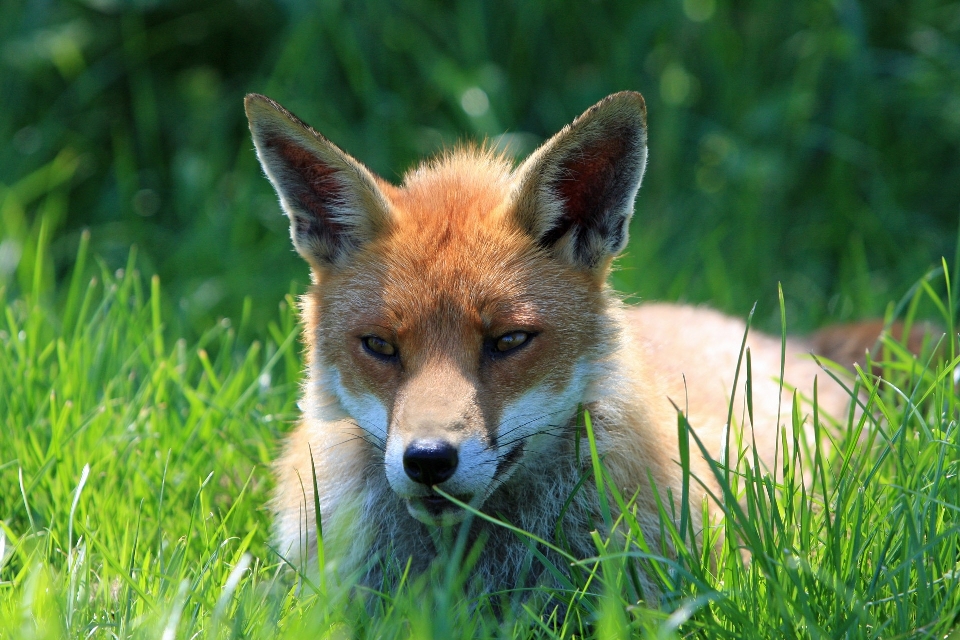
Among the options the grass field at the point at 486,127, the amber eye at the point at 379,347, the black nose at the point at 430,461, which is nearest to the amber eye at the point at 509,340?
the amber eye at the point at 379,347

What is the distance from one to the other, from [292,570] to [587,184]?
5.19 feet

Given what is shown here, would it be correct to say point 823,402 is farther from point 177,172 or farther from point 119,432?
point 177,172

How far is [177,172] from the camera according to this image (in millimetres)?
6418

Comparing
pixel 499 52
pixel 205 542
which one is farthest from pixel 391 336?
pixel 499 52

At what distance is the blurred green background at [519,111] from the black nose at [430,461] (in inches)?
136

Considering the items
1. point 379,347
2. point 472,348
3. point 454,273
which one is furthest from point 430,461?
point 454,273

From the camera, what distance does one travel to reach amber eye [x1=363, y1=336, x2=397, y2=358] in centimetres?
307

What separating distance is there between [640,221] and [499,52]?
4.77 ft

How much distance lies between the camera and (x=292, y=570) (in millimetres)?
3195

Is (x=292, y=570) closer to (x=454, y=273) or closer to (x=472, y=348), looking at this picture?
(x=472, y=348)

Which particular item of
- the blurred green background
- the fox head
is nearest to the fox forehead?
the fox head

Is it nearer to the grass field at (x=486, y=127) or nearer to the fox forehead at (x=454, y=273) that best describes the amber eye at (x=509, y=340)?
the fox forehead at (x=454, y=273)

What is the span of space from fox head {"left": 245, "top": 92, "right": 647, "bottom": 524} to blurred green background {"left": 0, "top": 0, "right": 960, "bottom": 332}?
8.66 feet

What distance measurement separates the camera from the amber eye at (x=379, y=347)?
3068mm
